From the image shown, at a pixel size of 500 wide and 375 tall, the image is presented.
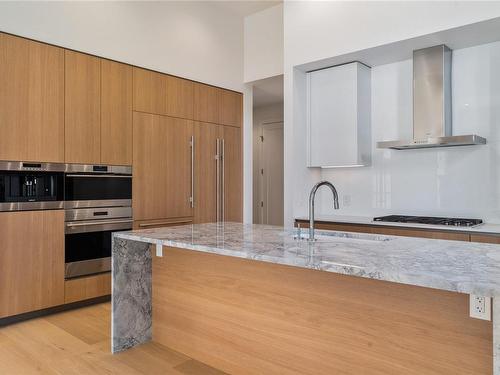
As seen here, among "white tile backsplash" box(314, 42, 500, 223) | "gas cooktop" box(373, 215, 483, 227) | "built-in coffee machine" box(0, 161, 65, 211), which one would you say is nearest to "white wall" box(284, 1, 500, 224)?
"white tile backsplash" box(314, 42, 500, 223)

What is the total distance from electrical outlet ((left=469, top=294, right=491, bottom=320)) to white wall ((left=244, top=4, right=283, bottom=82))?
3.79 meters

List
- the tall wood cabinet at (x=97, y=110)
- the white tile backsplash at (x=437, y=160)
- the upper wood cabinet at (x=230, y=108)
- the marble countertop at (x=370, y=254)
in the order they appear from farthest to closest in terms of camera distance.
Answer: the upper wood cabinet at (x=230, y=108)
the tall wood cabinet at (x=97, y=110)
the white tile backsplash at (x=437, y=160)
the marble countertop at (x=370, y=254)

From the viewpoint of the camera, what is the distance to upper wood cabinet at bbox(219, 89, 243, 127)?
15.9 feet

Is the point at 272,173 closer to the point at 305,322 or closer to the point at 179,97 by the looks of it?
the point at 179,97

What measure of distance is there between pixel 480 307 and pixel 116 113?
3436 mm

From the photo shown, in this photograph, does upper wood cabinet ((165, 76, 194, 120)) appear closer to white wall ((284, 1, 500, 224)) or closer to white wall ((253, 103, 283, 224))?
white wall ((284, 1, 500, 224))

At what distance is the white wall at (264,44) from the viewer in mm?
4703

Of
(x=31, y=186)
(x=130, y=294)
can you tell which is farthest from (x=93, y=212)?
(x=130, y=294)

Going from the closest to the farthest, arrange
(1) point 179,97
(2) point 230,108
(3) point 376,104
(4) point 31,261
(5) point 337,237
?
(5) point 337,237, (4) point 31,261, (3) point 376,104, (1) point 179,97, (2) point 230,108

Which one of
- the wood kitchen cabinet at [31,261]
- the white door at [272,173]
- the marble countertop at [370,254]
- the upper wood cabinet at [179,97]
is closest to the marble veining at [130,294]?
the marble countertop at [370,254]

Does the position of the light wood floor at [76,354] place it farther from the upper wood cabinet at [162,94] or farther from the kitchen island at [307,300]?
the upper wood cabinet at [162,94]

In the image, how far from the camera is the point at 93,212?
143 inches

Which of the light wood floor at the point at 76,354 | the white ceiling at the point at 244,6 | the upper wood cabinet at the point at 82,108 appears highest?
the white ceiling at the point at 244,6

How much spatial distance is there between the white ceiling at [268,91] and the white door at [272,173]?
1.58ft
